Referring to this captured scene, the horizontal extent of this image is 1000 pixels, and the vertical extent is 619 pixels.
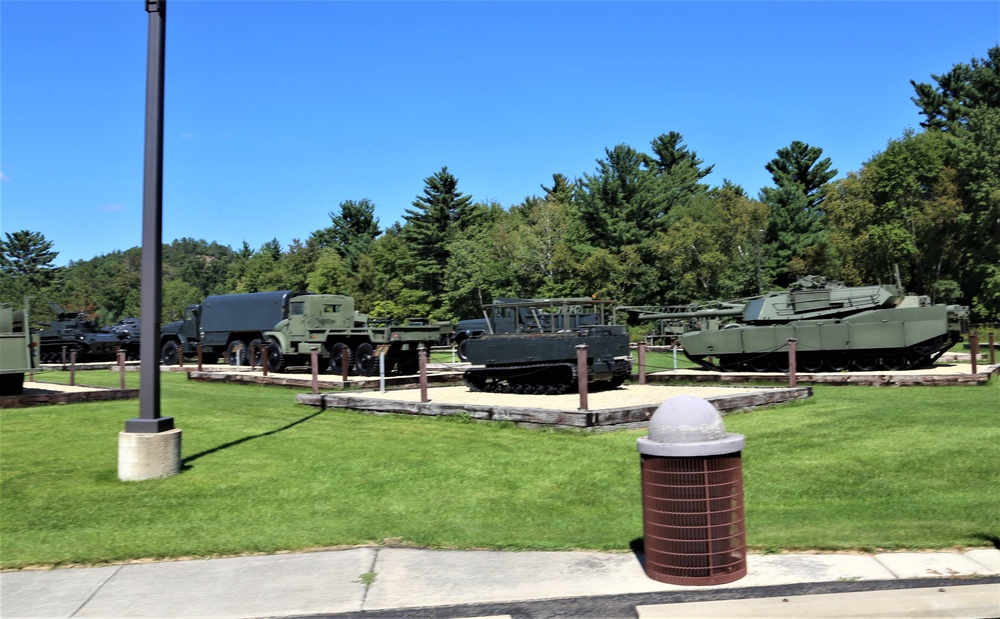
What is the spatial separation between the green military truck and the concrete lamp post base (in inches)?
507

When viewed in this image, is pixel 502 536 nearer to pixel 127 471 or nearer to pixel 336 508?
pixel 336 508

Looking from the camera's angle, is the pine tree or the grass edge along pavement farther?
the pine tree

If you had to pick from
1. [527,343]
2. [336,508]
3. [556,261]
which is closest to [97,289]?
[556,261]

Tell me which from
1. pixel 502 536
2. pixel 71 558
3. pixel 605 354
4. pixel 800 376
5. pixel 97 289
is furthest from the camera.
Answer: pixel 97 289

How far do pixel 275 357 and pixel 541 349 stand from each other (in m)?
11.4

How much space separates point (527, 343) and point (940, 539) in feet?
35.5

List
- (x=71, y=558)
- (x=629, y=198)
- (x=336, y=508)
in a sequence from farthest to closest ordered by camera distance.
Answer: (x=629, y=198) < (x=336, y=508) < (x=71, y=558)

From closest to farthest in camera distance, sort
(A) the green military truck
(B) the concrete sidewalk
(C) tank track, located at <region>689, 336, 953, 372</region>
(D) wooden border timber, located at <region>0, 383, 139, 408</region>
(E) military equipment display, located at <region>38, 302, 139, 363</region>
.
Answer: (B) the concrete sidewalk
(D) wooden border timber, located at <region>0, 383, 139, 408</region>
(C) tank track, located at <region>689, 336, 953, 372</region>
(A) the green military truck
(E) military equipment display, located at <region>38, 302, 139, 363</region>

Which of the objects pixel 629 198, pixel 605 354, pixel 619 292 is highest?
pixel 629 198

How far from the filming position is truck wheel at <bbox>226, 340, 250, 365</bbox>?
28031mm

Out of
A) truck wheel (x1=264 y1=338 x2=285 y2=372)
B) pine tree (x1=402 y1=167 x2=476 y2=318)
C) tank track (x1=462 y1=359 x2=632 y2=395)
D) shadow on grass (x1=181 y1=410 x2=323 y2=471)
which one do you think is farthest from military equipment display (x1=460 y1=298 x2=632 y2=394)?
pine tree (x1=402 y1=167 x2=476 y2=318)

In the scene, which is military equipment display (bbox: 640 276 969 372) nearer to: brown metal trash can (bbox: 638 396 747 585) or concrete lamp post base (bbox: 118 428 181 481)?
concrete lamp post base (bbox: 118 428 181 481)

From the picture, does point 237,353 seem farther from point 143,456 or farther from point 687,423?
point 687,423

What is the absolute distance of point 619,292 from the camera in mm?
53562
